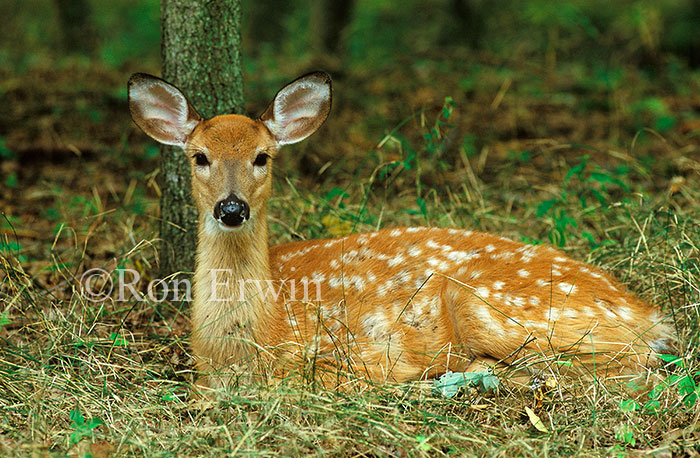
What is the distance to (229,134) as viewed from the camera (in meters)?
3.41

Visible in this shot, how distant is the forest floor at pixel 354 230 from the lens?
2693 millimetres

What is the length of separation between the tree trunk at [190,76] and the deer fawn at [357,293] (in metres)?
0.50

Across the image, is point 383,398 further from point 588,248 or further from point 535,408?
point 588,248

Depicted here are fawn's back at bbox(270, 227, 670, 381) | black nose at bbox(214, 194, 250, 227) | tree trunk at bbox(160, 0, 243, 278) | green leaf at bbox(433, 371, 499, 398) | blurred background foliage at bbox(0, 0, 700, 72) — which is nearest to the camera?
green leaf at bbox(433, 371, 499, 398)

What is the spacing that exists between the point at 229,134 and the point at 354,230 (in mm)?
1135

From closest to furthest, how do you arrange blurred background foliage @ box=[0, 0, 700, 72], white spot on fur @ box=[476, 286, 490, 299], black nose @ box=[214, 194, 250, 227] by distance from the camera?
black nose @ box=[214, 194, 250, 227] < white spot on fur @ box=[476, 286, 490, 299] < blurred background foliage @ box=[0, 0, 700, 72]

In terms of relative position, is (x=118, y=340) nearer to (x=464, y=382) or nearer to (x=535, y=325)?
(x=464, y=382)

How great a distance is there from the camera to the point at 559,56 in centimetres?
1071

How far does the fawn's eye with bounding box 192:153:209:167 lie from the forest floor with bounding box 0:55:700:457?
0.63 m

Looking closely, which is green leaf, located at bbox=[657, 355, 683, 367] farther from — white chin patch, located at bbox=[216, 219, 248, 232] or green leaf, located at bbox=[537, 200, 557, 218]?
white chin patch, located at bbox=[216, 219, 248, 232]

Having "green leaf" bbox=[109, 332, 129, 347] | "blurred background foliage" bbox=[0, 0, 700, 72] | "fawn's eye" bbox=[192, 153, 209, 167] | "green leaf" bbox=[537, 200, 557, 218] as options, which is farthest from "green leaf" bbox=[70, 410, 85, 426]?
"blurred background foliage" bbox=[0, 0, 700, 72]

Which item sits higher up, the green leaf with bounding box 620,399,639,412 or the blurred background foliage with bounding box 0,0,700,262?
the blurred background foliage with bounding box 0,0,700,262

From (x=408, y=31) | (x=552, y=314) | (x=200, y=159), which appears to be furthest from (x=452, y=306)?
(x=408, y=31)

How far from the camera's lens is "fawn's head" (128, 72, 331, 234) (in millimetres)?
3291
